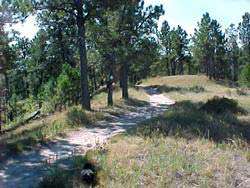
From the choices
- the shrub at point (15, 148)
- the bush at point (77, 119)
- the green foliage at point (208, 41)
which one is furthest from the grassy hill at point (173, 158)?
the green foliage at point (208, 41)

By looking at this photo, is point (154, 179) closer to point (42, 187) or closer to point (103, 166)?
point (103, 166)

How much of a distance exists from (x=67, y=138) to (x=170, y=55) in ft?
261

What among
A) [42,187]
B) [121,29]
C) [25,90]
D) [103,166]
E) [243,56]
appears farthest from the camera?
[243,56]

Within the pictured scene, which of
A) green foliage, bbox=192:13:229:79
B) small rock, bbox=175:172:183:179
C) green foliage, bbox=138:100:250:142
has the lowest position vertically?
small rock, bbox=175:172:183:179

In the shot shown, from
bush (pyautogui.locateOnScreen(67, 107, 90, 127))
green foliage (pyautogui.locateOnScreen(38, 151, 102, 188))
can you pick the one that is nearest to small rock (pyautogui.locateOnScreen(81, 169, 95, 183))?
green foliage (pyautogui.locateOnScreen(38, 151, 102, 188))

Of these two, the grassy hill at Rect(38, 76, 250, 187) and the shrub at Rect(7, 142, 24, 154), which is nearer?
the grassy hill at Rect(38, 76, 250, 187)

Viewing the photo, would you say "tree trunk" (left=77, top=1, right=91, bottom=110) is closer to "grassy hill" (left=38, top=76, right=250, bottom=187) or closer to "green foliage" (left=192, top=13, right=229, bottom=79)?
"grassy hill" (left=38, top=76, right=250, bottom=187)

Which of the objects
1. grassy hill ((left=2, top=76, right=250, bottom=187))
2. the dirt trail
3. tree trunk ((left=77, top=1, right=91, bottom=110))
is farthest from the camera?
tree trunk ((left=77, top=1, right=91, bottom=110))

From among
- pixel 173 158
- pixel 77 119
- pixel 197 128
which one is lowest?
pixel 173 158

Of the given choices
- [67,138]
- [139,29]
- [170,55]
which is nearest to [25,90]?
[170,55]

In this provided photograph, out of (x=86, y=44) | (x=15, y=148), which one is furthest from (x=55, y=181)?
(x=86, y=44)

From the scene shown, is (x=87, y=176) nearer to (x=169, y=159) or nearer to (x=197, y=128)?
(x=169, y=159)

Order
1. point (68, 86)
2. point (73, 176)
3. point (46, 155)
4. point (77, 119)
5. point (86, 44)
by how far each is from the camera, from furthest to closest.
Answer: point (68, 86) → point (86, 44) → point (77, 119) → point (46, 155) → point (73, 176)

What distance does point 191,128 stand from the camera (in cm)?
1641
